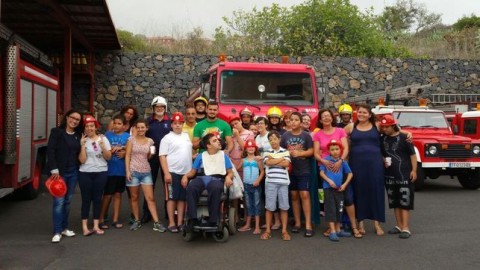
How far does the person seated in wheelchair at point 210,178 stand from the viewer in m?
6.61

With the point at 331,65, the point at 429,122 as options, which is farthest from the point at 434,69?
the point at 429,122

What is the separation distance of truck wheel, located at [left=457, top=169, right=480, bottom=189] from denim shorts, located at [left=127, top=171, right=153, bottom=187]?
797 centimetres

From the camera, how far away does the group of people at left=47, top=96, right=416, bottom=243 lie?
6945mm

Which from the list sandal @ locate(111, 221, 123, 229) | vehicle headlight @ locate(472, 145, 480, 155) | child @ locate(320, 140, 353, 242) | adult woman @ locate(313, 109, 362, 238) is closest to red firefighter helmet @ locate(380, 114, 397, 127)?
adult woman @ locate(313, 109, 362, 238)

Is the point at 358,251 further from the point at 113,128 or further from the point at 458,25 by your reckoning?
the point at 458,25

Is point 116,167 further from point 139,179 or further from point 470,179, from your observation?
point 470,179

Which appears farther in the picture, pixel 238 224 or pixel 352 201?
pixel 238 224

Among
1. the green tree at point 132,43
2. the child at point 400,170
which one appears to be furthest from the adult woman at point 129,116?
the green tree at point 132,43

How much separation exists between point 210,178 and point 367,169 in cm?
215

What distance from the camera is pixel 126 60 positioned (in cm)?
2019

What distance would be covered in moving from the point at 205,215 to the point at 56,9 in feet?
28.5

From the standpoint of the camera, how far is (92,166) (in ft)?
23.2

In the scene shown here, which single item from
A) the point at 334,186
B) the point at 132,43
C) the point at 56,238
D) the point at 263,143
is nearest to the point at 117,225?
the point at 56,238

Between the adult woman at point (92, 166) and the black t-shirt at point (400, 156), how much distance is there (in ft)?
12.6
